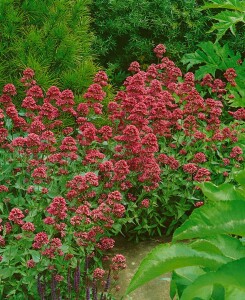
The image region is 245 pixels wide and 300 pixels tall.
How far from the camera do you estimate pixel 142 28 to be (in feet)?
22.0

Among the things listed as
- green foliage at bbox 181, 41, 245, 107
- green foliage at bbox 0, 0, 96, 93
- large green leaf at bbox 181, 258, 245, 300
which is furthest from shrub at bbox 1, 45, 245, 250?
large green leaf at bbox 181, 258, 245, 300

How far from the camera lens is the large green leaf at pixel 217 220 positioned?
104cm

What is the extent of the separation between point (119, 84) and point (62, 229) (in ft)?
11.7

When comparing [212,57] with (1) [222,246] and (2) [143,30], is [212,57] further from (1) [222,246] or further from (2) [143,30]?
(1) [222,246]

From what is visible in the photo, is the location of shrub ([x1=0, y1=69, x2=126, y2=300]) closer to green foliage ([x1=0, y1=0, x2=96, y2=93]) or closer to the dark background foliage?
green foliage ([x1=0, y1=0, x2=96, y2=93])

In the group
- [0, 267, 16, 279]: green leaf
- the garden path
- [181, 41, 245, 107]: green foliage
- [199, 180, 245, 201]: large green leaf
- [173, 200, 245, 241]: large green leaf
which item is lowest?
the garden path

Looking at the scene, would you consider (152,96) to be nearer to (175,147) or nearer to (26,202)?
(175,147)

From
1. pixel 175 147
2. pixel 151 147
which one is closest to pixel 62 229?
pixel 151 147

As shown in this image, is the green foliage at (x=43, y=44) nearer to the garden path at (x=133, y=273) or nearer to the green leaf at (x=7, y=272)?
the garden path at (x=133, y=273)

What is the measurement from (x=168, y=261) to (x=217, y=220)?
11 cm

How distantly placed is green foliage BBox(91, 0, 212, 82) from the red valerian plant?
1.43m

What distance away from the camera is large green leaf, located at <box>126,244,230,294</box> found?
3.41 ft

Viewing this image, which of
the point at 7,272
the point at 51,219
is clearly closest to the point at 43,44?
the point at 51,219

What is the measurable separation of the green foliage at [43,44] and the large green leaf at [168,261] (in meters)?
3.87
